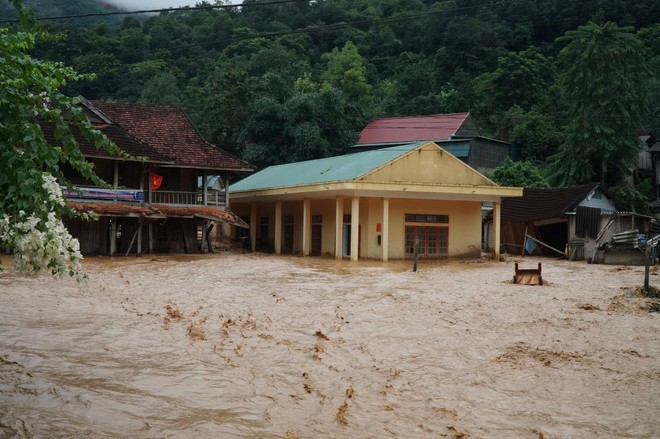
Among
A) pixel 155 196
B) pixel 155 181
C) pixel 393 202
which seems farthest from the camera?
pixel 155 181

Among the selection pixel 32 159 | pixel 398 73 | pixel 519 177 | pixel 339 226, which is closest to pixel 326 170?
pixel 339 226

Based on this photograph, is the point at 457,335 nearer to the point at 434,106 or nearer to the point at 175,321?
the point at 175,321

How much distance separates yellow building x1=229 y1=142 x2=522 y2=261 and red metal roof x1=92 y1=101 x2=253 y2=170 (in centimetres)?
259

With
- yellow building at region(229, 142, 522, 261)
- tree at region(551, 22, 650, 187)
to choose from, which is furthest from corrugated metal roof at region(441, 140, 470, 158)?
yellow building at region(229, 142, 522, 261)

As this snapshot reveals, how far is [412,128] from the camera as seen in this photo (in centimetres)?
5525

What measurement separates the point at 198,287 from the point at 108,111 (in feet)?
52.9

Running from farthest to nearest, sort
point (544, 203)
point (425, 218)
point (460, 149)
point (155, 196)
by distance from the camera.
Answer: point (460, 149) < point (544, 203) < point (155, 196) < point (425, 218)

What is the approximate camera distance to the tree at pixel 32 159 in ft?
19.9

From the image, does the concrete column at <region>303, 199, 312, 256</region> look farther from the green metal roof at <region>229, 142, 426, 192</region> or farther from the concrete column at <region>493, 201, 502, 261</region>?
the concrete column at <region>493, 201, 502, 261</region>

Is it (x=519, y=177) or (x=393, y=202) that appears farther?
(x=519, y=177)

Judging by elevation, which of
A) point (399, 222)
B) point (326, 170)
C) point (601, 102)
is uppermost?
point (601, 102)

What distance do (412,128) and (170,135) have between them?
27.2 meters

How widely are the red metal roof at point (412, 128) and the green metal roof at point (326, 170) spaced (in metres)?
17.8

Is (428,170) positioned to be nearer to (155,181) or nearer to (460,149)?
(155,181)
